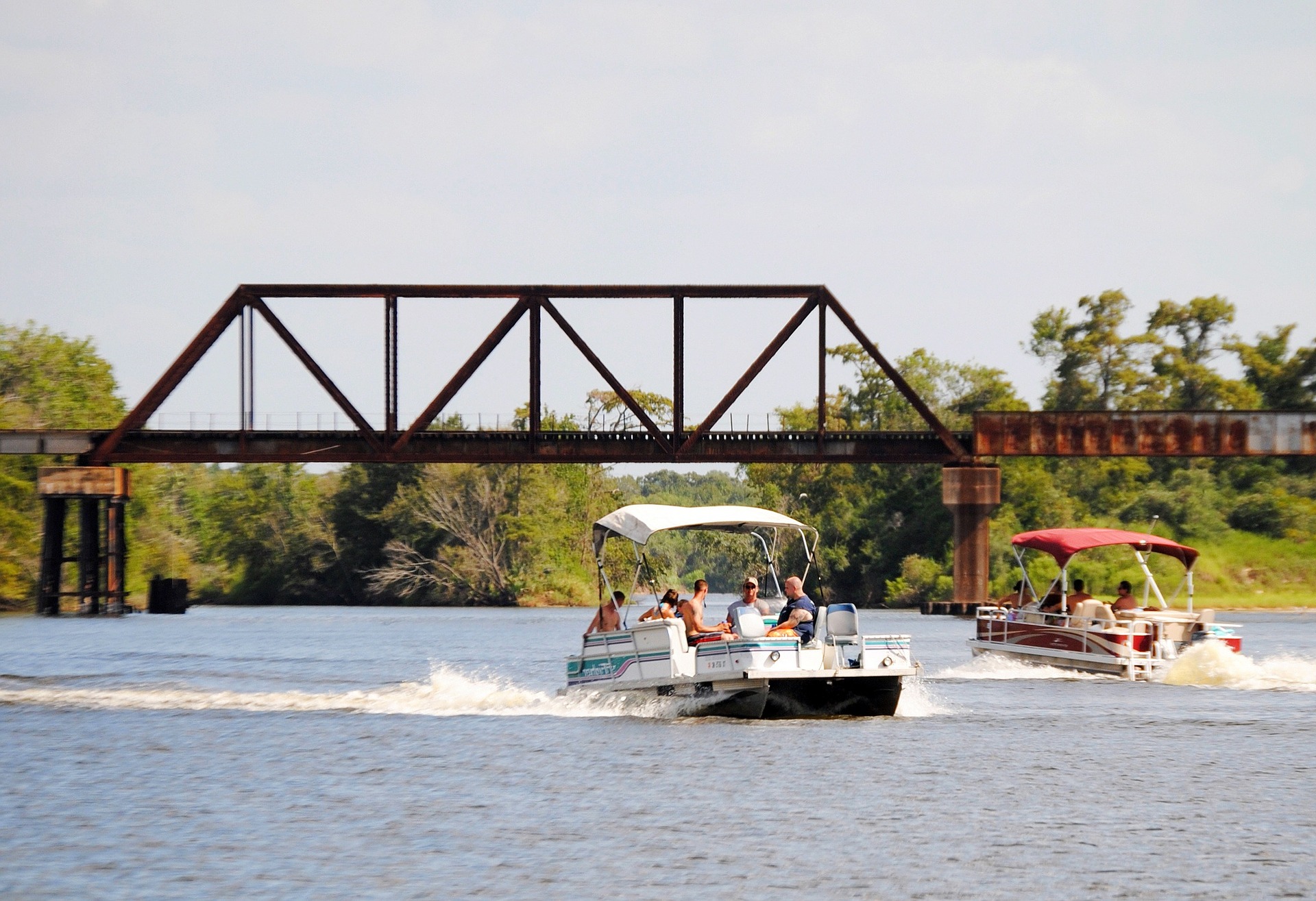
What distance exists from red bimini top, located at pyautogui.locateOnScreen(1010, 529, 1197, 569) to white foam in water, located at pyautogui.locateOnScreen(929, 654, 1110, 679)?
133 inches

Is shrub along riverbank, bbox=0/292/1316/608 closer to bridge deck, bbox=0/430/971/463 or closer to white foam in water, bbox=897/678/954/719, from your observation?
bridge deck, bbox=0/430/971/463

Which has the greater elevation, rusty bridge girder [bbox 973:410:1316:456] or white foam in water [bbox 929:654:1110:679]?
rusty bridge girder [bbox 973:410:1316:456]

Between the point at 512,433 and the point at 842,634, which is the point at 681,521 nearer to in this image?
the point at 842,634

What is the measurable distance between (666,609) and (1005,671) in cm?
1726

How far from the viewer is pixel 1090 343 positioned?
135500mm

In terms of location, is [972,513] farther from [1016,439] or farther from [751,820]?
[751,820]

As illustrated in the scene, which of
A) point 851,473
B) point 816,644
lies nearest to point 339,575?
point 851,473

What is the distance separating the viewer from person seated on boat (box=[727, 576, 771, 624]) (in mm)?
28891

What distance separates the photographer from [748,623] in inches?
1143

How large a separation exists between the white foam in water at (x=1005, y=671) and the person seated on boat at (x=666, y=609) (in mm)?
14801

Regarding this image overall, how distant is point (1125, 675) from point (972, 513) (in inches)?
1549

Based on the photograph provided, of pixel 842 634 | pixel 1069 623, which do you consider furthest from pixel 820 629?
pixel 1069 623

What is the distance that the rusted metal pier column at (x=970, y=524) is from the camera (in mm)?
79375

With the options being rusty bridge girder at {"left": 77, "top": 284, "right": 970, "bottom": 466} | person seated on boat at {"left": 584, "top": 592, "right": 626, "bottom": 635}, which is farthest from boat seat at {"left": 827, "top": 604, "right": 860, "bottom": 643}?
rusty bridge girder at {"left": 77, "top": 284, "right": 970, "bottom": 466}
